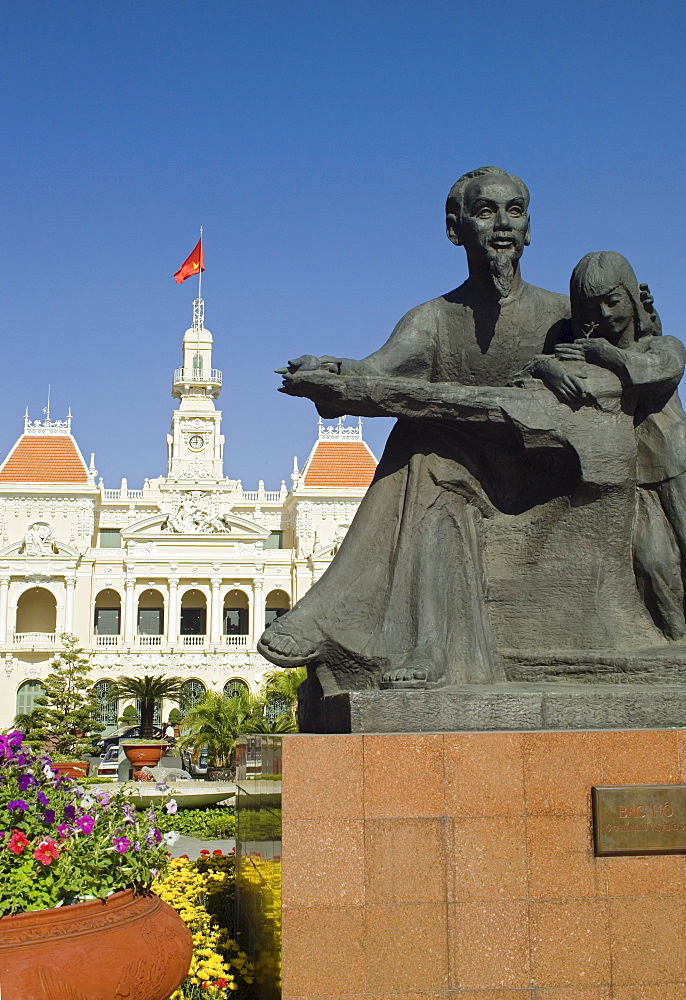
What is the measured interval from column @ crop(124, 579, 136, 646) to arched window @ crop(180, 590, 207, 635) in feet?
12.2

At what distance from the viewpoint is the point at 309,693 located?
156 inches

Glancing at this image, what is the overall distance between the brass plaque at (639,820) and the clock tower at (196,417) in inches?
2089

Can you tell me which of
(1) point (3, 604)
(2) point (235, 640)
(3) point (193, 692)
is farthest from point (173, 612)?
(1) point (3, 604)

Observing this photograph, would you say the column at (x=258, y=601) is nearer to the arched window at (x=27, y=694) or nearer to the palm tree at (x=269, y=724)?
the arched window at (x=27, y=694)

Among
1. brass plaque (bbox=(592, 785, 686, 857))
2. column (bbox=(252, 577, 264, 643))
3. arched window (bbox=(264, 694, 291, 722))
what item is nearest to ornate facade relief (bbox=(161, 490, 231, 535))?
column (bbox=(252, 577, 264, 643))

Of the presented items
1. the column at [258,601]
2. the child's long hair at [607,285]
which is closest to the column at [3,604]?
the column at [258,601]

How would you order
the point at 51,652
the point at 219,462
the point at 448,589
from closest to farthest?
the point at 448,589, the point at 51,652, the point at 219,462

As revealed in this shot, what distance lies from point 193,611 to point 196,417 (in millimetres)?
12456

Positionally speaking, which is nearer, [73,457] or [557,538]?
[557,538]

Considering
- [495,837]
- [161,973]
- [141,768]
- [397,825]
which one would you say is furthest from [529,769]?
[141,768]

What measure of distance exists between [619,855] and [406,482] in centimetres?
157

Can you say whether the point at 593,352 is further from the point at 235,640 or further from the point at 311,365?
the point at 235,640

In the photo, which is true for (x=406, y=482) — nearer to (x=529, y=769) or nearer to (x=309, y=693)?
(x=309, y=693)

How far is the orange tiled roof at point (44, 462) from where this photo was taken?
5116 centimetres
